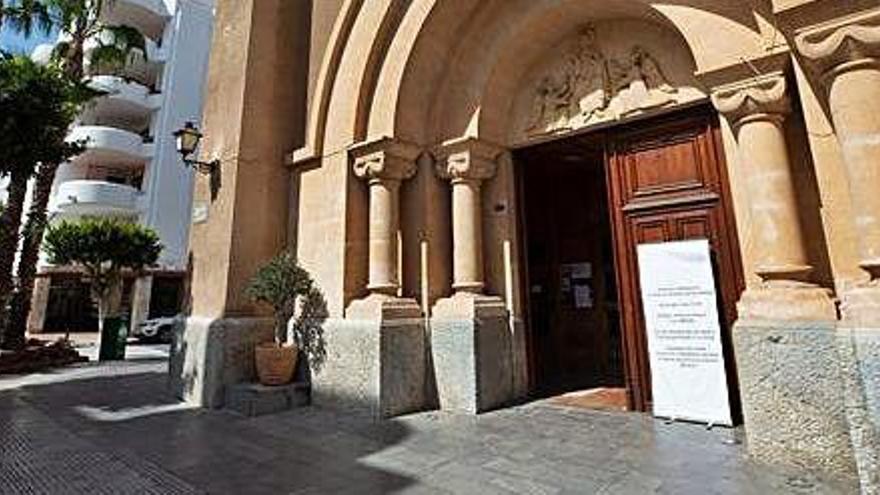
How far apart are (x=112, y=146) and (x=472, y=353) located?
2246 centimetres

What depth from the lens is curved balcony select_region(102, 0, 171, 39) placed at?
2317 cm

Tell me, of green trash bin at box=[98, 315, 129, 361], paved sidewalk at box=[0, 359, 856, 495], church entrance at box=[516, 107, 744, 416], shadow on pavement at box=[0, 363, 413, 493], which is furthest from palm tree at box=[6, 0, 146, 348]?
church entrance at box=[516, 107, 744, 416]

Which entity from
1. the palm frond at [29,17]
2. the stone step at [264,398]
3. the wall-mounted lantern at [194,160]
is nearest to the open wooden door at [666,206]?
the stone step at [264,398]

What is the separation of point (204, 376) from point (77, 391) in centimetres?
276

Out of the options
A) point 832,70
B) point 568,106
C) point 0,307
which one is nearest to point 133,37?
point 0,307

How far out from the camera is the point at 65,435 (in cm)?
477

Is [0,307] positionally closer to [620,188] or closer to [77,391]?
[77,391]

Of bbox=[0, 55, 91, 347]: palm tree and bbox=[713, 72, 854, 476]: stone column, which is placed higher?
bbox=[0, 55, 91, 347]: palm tree

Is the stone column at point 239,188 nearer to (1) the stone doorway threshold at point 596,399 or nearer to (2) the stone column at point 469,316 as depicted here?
(2) the stone column at point 469,316

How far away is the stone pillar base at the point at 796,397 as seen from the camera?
129 inches

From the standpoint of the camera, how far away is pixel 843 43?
3023 millimetres

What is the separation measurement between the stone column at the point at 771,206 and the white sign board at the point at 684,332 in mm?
585

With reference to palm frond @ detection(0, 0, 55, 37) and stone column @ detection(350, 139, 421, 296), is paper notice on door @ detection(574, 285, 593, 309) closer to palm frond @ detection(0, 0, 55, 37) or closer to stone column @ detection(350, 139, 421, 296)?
stone column @ detection(350, 139, 421, 296)

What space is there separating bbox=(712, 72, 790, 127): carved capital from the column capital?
0.60 meters
